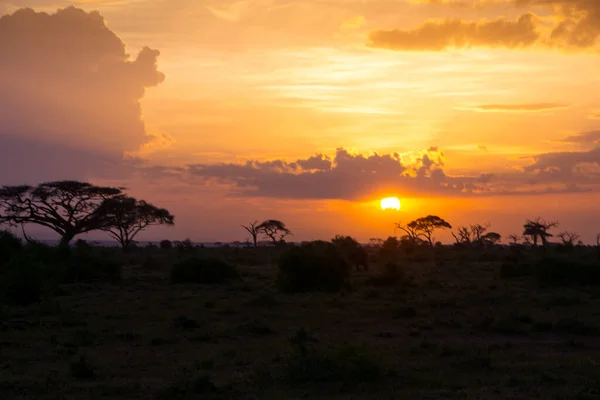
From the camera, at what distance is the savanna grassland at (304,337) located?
44.2 ft

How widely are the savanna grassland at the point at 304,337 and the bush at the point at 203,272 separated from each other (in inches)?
4.6

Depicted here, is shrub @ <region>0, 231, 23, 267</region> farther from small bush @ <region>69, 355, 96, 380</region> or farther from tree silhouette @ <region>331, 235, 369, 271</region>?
small bush @ <region>69, 355, 96, 380</region>

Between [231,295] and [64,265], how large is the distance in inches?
463

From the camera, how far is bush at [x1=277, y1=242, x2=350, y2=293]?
3216 centimetres

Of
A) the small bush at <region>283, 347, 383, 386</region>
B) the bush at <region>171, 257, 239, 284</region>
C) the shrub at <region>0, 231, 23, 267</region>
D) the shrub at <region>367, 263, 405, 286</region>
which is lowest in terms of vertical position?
the small bush at <region>283, 347, 383, 386</region>

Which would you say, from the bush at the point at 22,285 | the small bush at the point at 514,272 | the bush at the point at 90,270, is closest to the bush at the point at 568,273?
the small bush at the point at 514,272

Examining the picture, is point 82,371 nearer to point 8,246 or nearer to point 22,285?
point 22,285

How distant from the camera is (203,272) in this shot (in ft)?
122

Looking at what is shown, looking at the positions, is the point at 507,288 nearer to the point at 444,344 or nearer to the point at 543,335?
the point at 543,335

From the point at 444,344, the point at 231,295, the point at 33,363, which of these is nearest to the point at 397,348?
the point at 444,344

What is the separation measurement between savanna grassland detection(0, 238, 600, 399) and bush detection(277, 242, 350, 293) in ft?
1.69

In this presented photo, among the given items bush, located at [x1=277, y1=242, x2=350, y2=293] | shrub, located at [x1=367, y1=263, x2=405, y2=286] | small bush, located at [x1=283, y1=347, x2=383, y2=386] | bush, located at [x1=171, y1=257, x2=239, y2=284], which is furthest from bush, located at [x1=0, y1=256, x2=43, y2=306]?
shrub, located at [x1=367, y1=263, x2=405, y2=286]

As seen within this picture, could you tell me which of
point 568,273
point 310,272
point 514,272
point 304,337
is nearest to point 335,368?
point 304,337

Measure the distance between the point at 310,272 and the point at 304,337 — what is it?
606 inches
